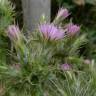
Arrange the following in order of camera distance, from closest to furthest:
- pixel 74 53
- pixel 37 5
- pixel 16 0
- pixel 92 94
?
pixel 92 94, pixel 74 53, pixel 37 5, pixel 16 0

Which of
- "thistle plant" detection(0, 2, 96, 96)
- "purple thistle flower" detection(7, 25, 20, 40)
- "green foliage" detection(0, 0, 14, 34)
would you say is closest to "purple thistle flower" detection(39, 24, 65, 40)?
"thistle plant" detection(0, 2, 96, 96)

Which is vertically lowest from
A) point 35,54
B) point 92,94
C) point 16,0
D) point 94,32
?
point 92,94

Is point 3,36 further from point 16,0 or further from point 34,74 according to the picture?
point 16,0

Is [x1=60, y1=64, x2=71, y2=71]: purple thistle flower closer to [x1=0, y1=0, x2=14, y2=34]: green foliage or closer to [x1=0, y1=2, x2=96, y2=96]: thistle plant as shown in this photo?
[x1=0, y1=2, x2=96, y2=96]: thistle plant

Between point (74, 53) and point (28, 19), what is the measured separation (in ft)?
2.00

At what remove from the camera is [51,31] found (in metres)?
2.03

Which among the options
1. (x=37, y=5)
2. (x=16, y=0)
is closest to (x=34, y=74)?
(x=37, y=5)

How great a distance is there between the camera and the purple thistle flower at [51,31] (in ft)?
6.60

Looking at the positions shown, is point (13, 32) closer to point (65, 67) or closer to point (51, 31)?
point (51, 31)

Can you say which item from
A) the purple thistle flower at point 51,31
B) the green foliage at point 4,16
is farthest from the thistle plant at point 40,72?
the green foliage at point 4,16

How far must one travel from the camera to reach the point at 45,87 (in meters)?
2.03

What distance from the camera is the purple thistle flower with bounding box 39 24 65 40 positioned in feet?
6.60

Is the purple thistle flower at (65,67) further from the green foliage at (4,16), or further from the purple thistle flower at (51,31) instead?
the green foliage at (4,16)

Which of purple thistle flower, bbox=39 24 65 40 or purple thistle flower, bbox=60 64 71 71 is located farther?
purple thistle flower, bbox=60 64 71 71
